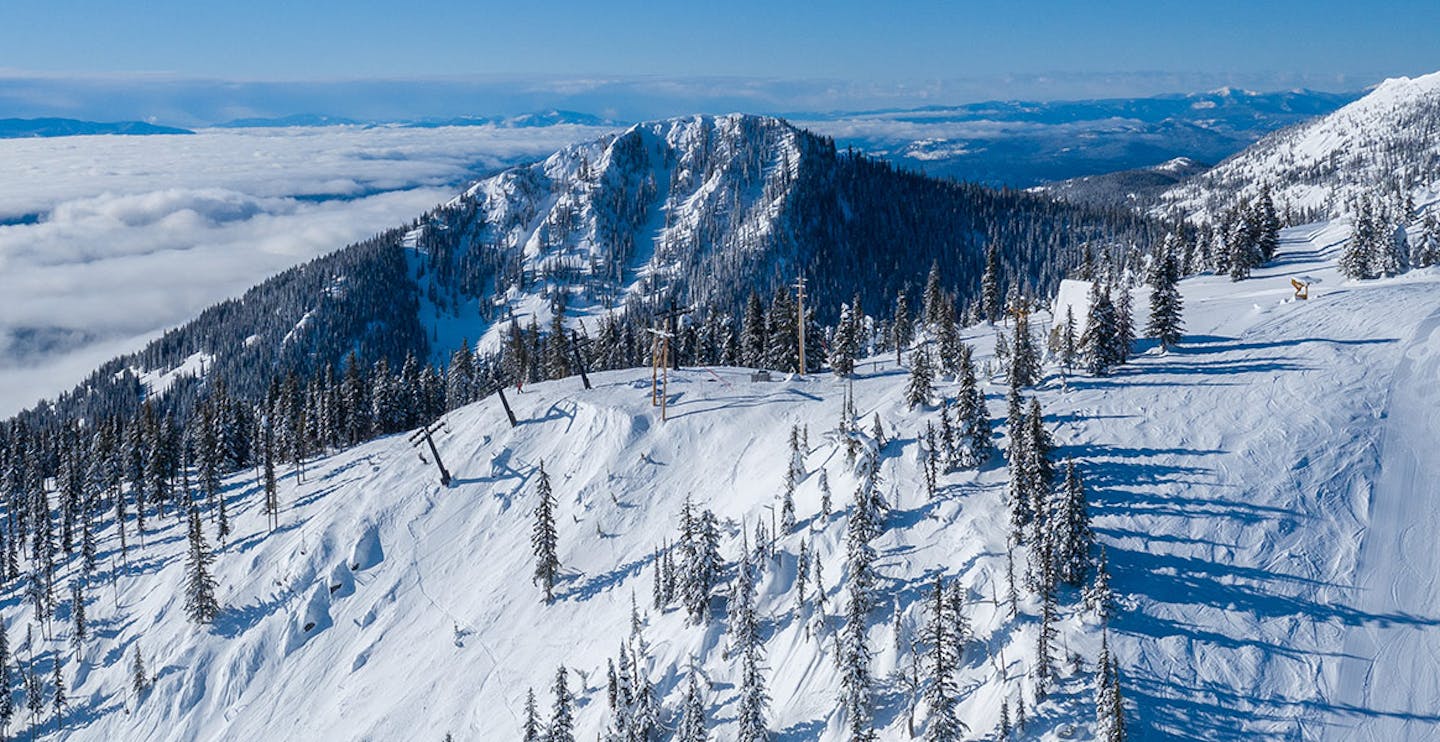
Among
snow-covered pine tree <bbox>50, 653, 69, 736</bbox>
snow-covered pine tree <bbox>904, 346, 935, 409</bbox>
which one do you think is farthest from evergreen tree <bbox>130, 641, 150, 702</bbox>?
snow-covered pine tree <bbox>904, 346, 935, 409</bbox>

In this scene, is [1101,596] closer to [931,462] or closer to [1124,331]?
[931,462]

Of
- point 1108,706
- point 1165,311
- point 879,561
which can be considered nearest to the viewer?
point 1108,706

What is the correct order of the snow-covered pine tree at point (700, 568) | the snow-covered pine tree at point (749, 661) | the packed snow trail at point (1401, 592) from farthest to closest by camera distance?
1. the snow-covered pine tree at point (700, 568)
2. the snow-covered pine tree at point (749, 661)
3. the packed snow trail at point (1401, 592)

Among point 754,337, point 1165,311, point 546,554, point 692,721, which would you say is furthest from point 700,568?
point 754,337

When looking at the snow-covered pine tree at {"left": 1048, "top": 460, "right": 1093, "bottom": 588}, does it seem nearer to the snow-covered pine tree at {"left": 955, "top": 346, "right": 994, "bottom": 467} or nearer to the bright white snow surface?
the bright white snow surface

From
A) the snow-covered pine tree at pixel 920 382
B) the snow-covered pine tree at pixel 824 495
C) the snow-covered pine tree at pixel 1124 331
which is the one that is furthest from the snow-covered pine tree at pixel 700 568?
the snow-covered pine tree at pixel 1124 331

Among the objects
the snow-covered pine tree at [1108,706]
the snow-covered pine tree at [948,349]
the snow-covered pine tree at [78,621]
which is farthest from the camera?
the snow-covered pine tree at [78,621]

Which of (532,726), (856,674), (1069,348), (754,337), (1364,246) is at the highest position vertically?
(1364,246)

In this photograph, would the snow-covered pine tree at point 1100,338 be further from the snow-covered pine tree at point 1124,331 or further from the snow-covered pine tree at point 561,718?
the snow-covered pine tree at point 561,718
